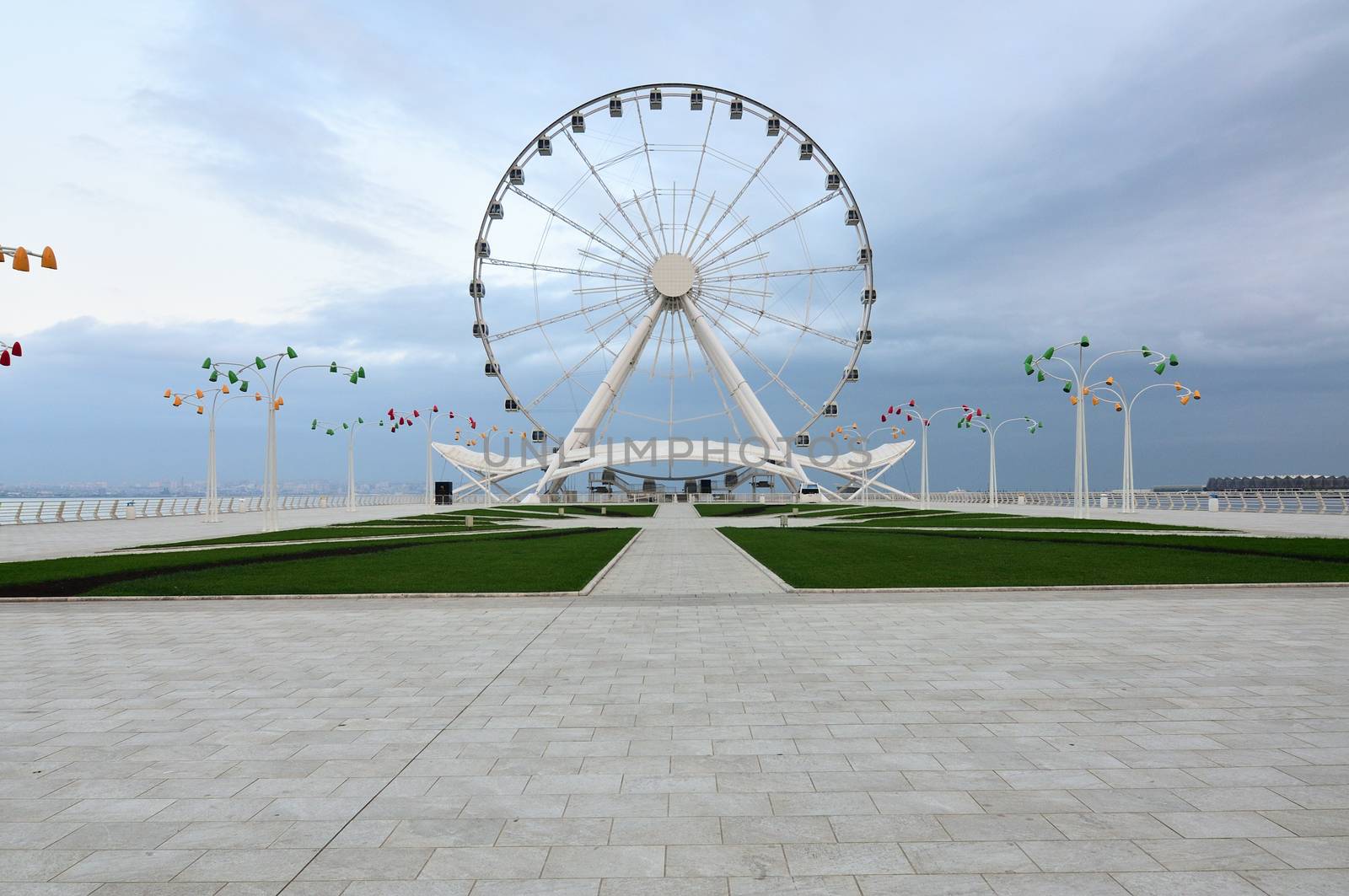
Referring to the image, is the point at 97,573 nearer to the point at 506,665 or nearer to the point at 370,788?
the point at 506,665

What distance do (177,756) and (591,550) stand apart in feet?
53.9

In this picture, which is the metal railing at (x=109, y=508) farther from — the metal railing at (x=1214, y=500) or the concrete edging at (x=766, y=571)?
the metal railing at (x=1214, y=500)

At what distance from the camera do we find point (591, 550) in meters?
21.6

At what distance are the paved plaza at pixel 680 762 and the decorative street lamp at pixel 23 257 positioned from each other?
24.8 ft

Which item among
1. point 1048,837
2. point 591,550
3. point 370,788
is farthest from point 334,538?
point 1048,837

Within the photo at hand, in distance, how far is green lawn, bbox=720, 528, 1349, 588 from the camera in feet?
46.0

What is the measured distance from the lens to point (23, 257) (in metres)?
14.3

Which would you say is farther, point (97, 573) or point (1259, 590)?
point (97, 573)

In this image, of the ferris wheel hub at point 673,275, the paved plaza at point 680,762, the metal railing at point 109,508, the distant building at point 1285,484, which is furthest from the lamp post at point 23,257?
the distant building at point 1285,484

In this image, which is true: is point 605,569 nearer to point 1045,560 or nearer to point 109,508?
point 1045,560

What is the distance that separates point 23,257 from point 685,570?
12.6m

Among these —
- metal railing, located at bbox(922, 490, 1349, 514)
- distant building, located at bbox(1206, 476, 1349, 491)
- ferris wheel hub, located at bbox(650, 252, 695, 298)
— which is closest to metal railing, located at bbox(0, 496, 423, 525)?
ferris wheel hub, located at bbox(650, 252, 695, 298)

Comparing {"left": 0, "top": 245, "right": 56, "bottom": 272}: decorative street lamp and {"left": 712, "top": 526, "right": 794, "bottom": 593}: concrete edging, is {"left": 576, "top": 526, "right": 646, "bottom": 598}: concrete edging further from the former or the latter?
{"left": 0, "top": 245, "right": 56, "bottom": 272}: decorative street lamp

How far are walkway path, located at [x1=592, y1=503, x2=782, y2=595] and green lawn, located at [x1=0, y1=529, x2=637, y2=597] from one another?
649 mm
